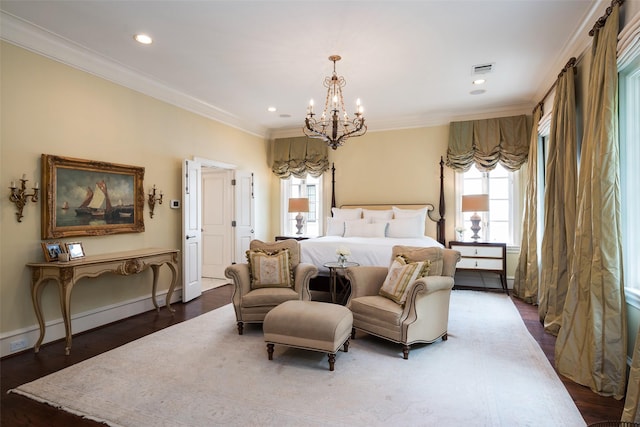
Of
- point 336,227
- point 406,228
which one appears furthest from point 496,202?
point 336,227

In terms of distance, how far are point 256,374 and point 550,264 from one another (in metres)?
3.23

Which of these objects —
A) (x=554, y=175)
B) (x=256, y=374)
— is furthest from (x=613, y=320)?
(x=256, y=374)

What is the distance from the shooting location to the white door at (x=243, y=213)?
6.21m

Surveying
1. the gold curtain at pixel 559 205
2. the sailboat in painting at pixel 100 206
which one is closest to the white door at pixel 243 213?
the sailboat in painting at pixel 100 206

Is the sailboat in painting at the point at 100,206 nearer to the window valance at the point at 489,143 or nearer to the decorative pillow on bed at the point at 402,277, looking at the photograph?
the decorative pillow on bed at the point at 402,277

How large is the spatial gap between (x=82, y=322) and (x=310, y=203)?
4378 mm

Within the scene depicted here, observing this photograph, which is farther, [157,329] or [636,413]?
[157,329]

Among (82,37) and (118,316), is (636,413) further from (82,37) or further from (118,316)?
(82,37)

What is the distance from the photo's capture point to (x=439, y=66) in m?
4.00

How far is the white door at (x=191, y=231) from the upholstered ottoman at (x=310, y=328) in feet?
7.98

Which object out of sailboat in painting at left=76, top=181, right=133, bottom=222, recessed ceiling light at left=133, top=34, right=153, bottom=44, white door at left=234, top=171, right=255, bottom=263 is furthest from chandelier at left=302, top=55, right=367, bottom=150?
sailboat in painting at left=76, top=181, right=133, bottom=222

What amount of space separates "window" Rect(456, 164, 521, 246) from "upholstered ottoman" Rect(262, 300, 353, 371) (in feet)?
12.7

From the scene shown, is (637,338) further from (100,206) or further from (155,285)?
(100,206)

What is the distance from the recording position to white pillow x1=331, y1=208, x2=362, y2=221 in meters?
6.12
